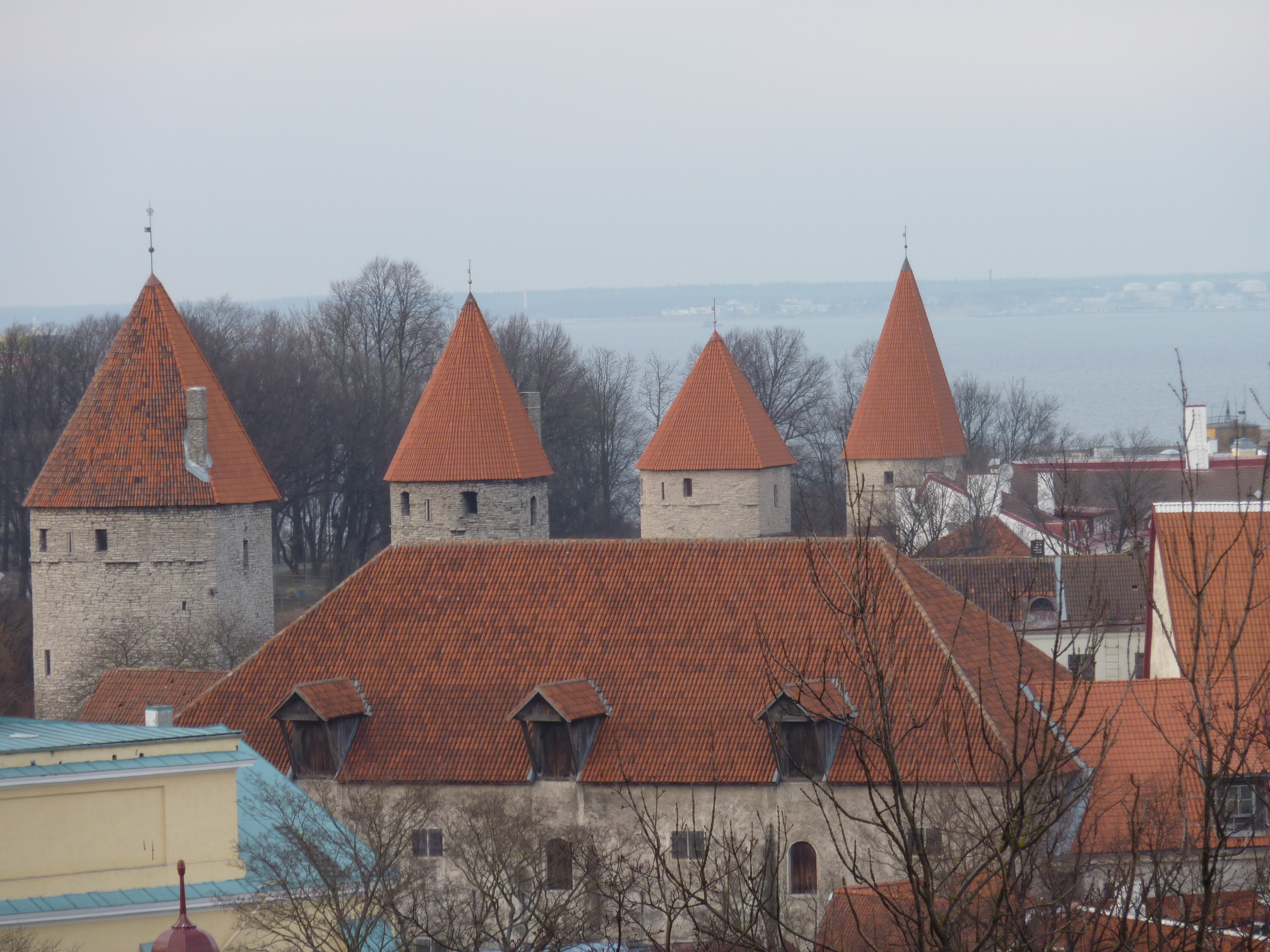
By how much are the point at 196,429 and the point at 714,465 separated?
11725mm

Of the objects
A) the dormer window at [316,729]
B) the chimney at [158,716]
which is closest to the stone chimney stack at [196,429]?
the chimney at [158,716]

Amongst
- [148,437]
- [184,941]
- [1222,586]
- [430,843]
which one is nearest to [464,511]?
[148,437]

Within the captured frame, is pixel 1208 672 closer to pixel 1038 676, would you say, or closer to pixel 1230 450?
pixel 1038 676

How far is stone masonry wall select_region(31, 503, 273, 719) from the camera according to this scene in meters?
37.0

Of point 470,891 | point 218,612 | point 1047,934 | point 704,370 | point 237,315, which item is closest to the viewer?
point 1047,934

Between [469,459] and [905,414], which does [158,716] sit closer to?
[469,459]

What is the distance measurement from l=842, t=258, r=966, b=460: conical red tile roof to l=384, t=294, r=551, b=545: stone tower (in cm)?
1525

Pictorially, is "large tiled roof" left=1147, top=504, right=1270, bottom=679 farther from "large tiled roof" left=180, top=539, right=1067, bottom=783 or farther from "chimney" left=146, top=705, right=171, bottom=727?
"chimney" left=146, top=705, right=171, bottom=727

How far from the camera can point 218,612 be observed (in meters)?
37.1

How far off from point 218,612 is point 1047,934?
30384mm

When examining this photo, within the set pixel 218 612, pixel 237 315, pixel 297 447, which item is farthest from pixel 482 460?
pixel 237 315

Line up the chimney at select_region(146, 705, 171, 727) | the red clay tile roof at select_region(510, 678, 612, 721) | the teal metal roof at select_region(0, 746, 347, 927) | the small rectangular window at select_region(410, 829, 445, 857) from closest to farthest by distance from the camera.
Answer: the teal metal roof at select_region(0, 746, 347, 927)
the small rectangular window at select_region(410, 829, 445, 857)
the red clay tile roof at select_region(510, 678, 612, 721)
the chimney at select_region(146, 705, 171, 727)

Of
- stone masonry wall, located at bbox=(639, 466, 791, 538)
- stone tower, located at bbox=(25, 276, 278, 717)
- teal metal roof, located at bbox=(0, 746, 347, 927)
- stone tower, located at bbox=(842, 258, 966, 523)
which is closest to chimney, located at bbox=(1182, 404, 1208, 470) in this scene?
stone tower, located at bbox=(842, 258, 966, 523)

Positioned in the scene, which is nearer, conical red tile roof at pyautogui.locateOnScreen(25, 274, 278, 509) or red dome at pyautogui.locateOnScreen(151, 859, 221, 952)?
red dome at pyautogui.locateOnScreen(151, 859, 221, 952)
